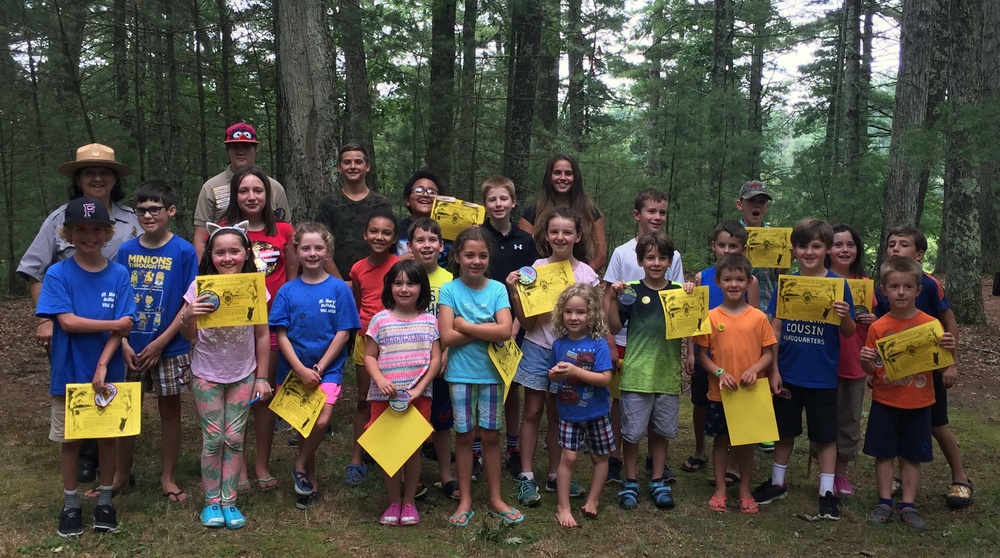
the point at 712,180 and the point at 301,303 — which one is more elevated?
the point at 712,180

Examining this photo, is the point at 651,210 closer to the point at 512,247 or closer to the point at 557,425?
the point at 512,247

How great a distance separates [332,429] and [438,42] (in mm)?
7262

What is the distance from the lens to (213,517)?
3.95 m

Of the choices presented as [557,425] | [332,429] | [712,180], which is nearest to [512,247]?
[557,425]

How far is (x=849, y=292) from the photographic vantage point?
14.5 ft

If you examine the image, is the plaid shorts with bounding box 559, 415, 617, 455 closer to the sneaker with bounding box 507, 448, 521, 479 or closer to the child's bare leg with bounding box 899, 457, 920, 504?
the sneaker with bounding box 507, 448, 521, 479

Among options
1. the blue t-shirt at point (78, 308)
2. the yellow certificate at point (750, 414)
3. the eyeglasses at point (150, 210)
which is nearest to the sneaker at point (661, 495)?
the yellow certificate at point (750, 414)

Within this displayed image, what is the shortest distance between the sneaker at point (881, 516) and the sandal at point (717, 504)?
0.88 metres

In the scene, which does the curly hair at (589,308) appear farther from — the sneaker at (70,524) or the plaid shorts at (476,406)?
the sneaker at (70,524)

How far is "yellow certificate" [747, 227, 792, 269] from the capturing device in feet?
16.4

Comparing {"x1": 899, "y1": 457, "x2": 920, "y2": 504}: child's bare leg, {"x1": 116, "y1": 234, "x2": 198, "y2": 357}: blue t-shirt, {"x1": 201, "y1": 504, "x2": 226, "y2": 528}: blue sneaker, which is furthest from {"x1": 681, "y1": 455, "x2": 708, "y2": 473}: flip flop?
{"x1": 116, "y1": 234, "x2": 198, "y2": 357}: blue t-shirt

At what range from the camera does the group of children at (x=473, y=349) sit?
4008 millimetres

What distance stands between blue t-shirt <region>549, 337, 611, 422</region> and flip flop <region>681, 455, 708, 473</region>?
143 centimetres

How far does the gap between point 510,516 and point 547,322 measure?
1.27 meters
